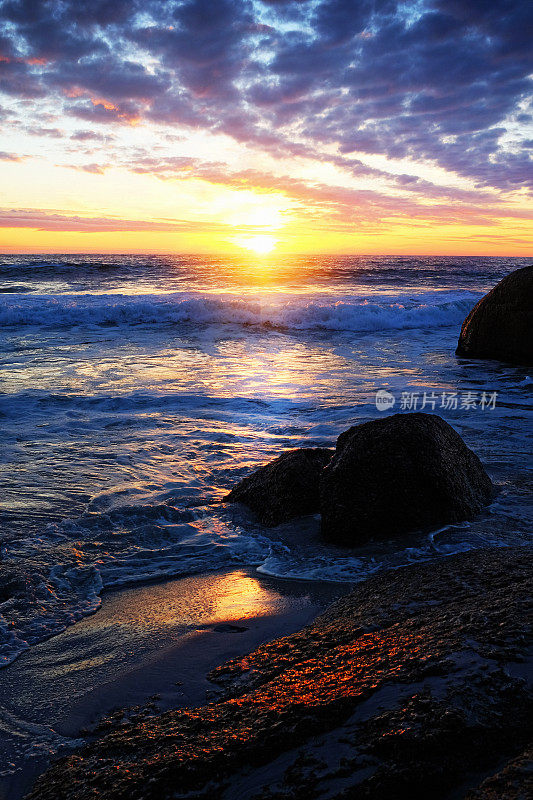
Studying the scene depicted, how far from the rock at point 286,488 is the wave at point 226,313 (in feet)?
42.5

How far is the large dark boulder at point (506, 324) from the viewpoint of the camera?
1028 centimetres

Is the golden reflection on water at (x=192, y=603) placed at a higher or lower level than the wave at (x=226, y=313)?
lower

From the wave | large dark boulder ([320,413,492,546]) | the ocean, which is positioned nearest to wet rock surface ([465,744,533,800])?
the ocean

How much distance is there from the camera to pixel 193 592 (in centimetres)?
298

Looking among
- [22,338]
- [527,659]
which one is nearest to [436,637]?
[527,659]

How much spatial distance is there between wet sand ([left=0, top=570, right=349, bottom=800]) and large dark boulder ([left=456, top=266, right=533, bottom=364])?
8864mm

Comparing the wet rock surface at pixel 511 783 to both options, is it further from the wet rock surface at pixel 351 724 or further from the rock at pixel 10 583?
the rock at pixel 10 583

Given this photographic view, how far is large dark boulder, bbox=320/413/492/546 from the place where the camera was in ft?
11.5

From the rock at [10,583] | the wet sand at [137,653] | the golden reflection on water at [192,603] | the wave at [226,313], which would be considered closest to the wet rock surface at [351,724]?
the wet sand at [137,653]

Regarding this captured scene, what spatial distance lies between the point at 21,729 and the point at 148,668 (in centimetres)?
49

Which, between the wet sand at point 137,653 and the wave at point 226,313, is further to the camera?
the wave at point 226,313

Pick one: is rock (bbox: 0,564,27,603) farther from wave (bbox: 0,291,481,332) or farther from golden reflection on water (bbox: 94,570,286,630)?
wave (bbox: 0,291,481,332)

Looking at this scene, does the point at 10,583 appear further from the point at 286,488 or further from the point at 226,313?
the point at 226,313

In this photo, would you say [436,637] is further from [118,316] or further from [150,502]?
[118,316]
